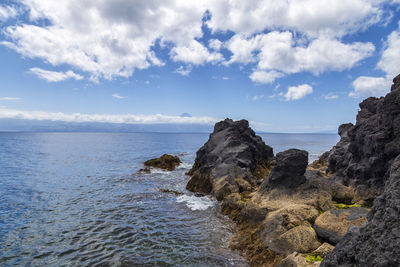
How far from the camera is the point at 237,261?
14.0 m

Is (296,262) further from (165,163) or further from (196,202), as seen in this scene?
(165,163)

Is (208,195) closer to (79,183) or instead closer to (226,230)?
(226,230)

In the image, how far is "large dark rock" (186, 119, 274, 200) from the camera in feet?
93.7

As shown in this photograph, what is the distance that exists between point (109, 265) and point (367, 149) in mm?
21992

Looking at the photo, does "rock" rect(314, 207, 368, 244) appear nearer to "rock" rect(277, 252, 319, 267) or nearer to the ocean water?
"rock" rect(277, 252, 319, 267)

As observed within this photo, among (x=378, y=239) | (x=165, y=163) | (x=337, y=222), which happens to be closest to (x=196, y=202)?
(x=337, y=222)

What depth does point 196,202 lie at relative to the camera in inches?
1027

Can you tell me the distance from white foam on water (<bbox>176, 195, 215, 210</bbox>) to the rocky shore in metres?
1.44

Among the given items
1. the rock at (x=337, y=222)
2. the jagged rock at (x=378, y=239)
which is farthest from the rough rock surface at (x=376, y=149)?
the jagged rock at (x=378, y=239)

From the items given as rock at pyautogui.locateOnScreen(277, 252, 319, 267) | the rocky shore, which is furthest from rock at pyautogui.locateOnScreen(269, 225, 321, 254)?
rock at pyautogui.locateOnScreen(277, 252, 319, 267)

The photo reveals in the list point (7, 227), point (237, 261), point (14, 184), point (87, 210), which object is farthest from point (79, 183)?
point (237, 261)

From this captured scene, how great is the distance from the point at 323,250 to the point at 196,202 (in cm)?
1604

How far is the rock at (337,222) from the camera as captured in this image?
12398 mm

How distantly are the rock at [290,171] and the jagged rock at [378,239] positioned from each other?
12586 millimetres
